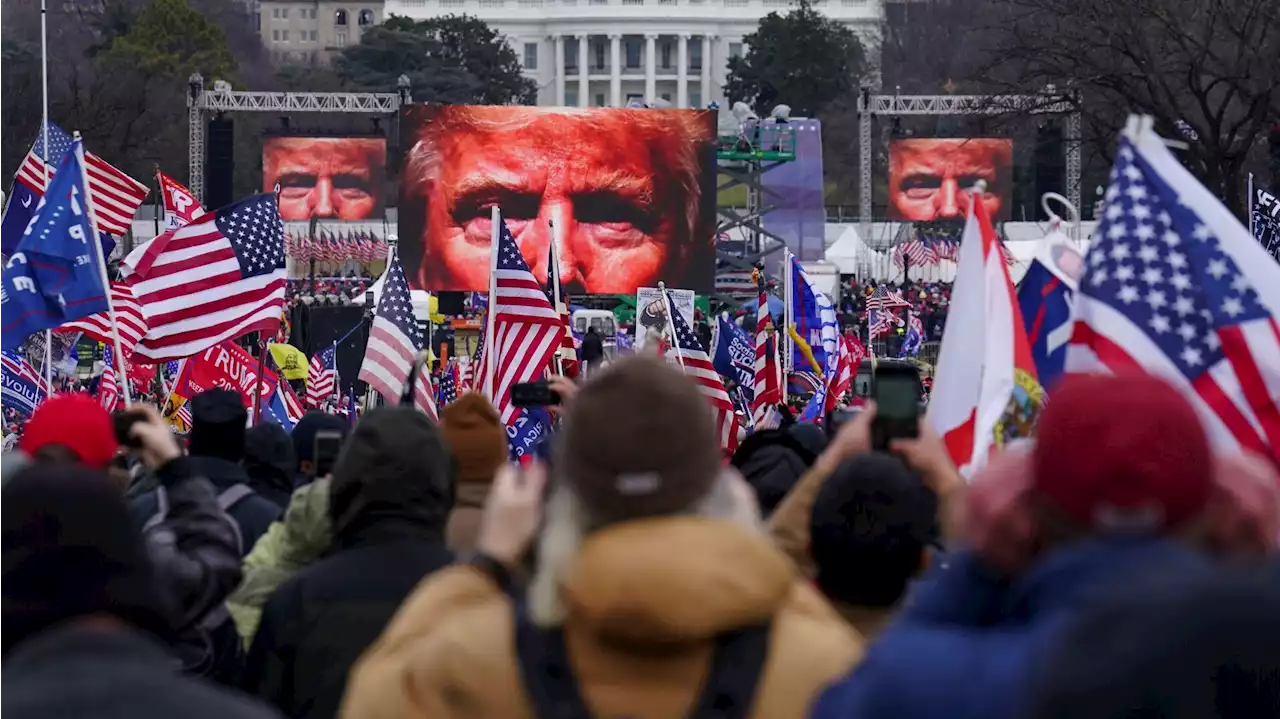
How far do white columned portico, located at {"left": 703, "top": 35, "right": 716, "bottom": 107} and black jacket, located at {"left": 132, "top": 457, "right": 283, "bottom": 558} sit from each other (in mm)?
117582

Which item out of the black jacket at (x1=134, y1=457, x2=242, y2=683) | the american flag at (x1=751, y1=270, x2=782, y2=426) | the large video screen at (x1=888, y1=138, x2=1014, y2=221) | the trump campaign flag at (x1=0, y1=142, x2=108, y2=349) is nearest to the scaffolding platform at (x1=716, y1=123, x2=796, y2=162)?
the large video screen at (x1=888, y1=138, x2=1014, y2=221)

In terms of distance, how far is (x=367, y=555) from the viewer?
3941mm

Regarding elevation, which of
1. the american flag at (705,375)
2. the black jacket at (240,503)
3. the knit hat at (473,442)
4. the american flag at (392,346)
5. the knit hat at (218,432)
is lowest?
the american flag at (705,375)

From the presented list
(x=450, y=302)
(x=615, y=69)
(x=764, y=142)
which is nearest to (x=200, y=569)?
(x=450, y=302)

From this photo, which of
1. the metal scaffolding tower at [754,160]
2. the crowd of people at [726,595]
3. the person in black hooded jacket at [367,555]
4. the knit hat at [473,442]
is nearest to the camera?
the crowd of people at [726,595]

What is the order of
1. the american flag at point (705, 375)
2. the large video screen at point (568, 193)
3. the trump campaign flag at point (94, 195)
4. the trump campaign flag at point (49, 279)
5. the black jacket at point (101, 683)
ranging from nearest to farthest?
the black jacket at point (101, 683) < the trump campaign flag at point (49, 279) < the american flag at point (705, 375) < the trump campaign flag at point (94, 195) < the large video screen at point (568, 193)

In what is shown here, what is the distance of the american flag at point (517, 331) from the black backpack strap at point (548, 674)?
28.7 ft

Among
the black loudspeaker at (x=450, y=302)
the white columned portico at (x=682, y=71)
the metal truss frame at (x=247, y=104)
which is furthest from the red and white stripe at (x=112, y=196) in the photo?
the white columned portico at (x=682, y=71)

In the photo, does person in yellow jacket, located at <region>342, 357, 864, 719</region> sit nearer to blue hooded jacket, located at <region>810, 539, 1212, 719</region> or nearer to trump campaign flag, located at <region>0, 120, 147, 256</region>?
blue hooded jacket, located at <region>810, 539, 1212, 719</region>

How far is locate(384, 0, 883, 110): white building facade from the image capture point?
12325 cm

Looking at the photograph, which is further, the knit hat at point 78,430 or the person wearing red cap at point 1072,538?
the knit hat at point 78,430

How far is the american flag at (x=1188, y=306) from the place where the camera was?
4562mm

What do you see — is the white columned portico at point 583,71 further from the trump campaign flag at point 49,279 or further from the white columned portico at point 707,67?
the trump campaign flag at point 49,279

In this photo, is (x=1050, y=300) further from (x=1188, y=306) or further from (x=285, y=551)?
(x=285, y=551)
